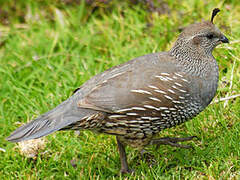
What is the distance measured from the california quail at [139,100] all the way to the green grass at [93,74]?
0.44m

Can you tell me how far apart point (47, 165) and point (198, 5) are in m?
3.16

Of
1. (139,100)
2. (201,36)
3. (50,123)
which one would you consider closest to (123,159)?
(139,100)

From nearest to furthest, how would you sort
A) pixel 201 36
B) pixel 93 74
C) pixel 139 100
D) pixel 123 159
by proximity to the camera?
1. pixel 139 100
2. pixel 201 36
3. pixel 123 159
4. pixel 93 74

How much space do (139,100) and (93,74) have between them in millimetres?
1748

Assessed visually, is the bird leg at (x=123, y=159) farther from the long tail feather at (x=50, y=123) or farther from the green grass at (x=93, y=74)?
the long tail feather at (x=50, y=123)

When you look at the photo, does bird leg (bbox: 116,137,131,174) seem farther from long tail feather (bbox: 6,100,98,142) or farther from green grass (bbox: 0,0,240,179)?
long tail feather (bbox: 6,100,98,142)

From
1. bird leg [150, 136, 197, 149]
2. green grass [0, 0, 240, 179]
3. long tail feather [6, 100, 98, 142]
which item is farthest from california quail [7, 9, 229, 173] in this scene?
green grass [0, 0, 240, 179]

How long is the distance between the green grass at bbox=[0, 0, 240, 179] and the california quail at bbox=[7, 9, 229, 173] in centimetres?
44

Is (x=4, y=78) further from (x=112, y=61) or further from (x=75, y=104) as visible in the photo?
(x=75, y=104)

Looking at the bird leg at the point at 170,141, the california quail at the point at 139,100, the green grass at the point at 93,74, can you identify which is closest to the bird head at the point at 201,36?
the california quail at the point at 139,100

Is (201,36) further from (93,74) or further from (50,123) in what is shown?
(93,74)

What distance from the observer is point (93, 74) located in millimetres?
5723

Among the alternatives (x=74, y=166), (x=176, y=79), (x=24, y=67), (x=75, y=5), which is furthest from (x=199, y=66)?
(x=75, y=5)

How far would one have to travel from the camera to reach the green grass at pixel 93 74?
441 centimetres
